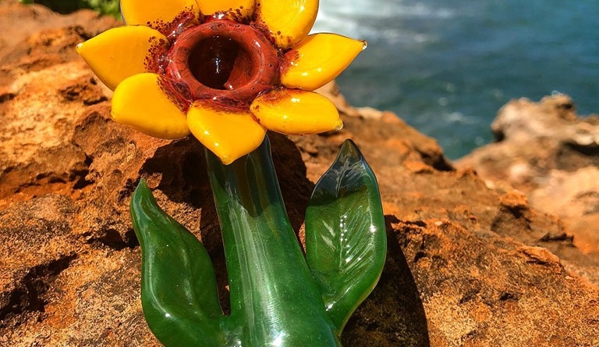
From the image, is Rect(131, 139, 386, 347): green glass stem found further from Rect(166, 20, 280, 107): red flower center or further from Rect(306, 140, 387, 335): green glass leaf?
Rect(166, 20, 280, 107): red flower center

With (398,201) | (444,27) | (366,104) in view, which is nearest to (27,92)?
(398,201)

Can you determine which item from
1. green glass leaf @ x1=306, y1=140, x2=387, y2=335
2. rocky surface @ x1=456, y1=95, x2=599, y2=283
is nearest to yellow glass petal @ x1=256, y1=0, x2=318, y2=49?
green glass leaf @ x1=306, y1=140, x2=387, y2=335

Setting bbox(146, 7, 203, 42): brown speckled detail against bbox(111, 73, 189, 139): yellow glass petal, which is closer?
bbox(111, 73, 189, 139): yellow glass petal

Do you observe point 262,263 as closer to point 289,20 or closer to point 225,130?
point 225,130

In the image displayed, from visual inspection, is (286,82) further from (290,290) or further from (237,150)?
(290,290)

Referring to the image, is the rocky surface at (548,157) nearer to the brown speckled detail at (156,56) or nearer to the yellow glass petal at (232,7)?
the yellow glass petal at (232,7)

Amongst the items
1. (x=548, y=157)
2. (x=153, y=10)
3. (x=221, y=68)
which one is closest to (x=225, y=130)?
(x=221, y=68)

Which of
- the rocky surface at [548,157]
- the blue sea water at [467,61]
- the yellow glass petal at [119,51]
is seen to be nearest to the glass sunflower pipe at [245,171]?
the yellow glass petal at [119,51]

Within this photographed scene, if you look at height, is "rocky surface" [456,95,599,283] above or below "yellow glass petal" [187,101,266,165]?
below
